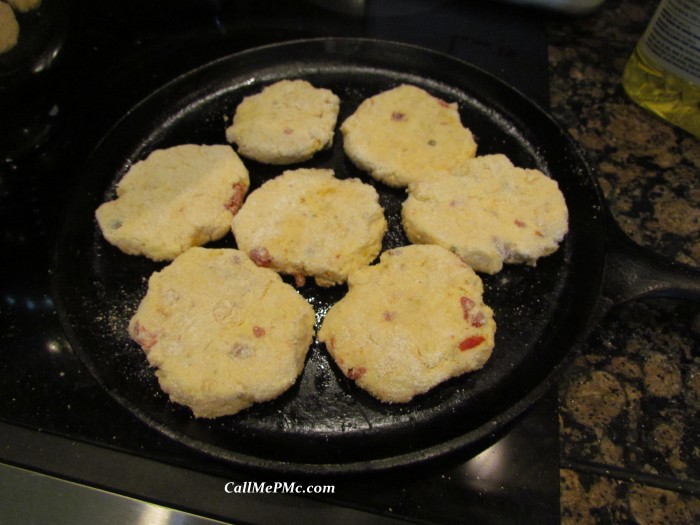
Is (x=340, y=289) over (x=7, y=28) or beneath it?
beneath

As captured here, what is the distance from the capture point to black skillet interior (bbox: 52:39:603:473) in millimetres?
1188

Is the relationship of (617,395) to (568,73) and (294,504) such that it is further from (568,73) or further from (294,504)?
(568,73)

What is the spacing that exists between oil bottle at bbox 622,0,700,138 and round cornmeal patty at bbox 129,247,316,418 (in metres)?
1.38

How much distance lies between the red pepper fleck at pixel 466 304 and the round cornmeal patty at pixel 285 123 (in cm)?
64

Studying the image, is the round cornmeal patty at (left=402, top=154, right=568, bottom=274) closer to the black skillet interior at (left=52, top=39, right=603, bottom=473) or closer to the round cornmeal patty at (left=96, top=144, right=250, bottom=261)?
the black skillet interior at (left=52, top=39, right=603, bottom=473)

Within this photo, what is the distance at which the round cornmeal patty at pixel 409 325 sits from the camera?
3.93 feet

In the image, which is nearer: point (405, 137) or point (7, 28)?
point (7, 28)

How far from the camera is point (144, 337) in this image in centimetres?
125

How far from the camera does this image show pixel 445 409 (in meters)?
1.23

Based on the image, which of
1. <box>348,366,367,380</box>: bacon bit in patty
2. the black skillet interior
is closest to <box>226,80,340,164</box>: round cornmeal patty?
the black skillet interior

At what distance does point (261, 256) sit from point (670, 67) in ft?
4.64

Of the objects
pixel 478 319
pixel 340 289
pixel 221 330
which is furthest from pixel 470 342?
pixel 221 330

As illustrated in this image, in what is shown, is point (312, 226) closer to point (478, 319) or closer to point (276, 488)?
point (478, 319)

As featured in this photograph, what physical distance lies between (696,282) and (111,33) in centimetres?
215
